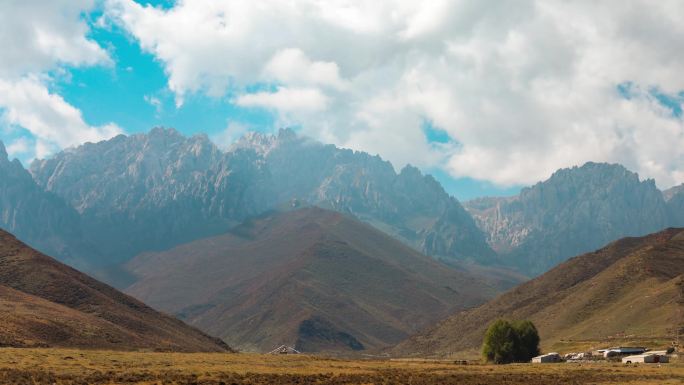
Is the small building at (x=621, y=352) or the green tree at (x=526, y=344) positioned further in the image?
the green tree at (x=526, y=344)

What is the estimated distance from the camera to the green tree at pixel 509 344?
609 feet

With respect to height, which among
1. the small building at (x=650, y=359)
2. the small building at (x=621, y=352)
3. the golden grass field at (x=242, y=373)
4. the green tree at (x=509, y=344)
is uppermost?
the green tree at (x=509, y=344)

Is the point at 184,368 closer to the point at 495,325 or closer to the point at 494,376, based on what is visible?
the point at 494,376

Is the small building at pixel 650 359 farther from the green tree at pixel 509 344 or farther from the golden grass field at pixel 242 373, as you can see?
the green tree at pixel 509 344

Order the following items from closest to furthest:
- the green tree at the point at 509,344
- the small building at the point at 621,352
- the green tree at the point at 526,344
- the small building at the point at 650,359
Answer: the small building at the point at 650,359
the small building at the point at 621,352
the green tree at the point at 509,344
the green tree at the point at 526,344

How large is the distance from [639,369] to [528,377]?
23.4 m

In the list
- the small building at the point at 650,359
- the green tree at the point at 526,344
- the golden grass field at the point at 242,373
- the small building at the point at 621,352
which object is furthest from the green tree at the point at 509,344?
the golden grass field at the point at 242,373

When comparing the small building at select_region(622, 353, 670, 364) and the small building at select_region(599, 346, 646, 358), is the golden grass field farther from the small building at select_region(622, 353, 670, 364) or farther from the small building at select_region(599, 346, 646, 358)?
the small building at select_region(599, 346, 646, 358)

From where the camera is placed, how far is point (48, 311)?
182750 millimetres

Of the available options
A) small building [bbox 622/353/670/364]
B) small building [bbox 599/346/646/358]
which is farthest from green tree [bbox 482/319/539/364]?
small building [bbox 622/353/670/364]

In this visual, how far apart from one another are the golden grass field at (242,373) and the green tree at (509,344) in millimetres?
50111

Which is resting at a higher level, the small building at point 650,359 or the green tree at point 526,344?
Answer: the green tree at point 526,344

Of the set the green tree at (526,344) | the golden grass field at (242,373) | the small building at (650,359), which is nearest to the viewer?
the golden grass field at (242,373)

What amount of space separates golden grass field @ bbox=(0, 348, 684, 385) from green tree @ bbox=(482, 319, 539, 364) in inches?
1973
